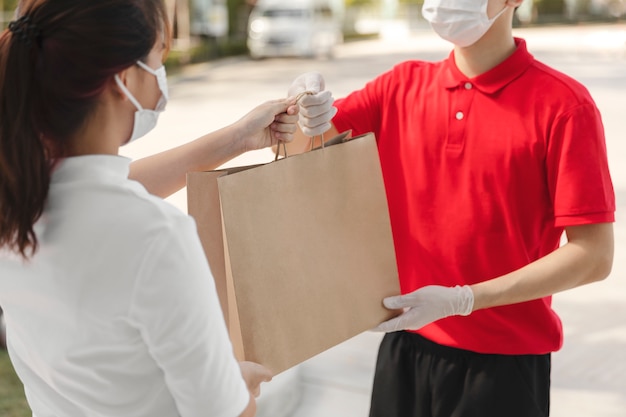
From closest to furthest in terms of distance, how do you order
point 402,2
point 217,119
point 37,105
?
point 37,105 → point 217,119 → point 402,2

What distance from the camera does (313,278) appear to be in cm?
144

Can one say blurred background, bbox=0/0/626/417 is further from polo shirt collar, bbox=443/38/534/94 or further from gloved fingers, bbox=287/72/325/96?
polo shirt collar, bbox=443/38/534/94

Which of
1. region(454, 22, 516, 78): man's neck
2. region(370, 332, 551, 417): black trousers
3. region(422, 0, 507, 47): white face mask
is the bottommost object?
region(370, 332, 551, 417): black trousers

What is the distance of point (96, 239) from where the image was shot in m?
1.02

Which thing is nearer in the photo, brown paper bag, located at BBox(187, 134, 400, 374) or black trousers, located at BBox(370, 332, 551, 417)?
brown paper bag, located at BBox(187, 134, 400, 374)

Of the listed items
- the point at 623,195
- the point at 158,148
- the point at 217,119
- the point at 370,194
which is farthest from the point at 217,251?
the point at 217,119

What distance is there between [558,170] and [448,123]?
0.88 feet

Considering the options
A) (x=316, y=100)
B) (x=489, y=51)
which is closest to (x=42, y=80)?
(x=316, y=100)

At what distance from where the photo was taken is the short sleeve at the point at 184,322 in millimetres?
1019

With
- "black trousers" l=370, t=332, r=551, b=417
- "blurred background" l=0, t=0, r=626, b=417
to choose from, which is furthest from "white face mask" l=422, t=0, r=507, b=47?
"blurred background" l=0, t=0, r=626, b=417

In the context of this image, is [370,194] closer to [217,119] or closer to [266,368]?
[266,368]

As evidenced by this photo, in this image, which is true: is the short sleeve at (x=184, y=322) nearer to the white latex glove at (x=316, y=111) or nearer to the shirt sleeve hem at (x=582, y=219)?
the white latex glove at (x=316, y=111)

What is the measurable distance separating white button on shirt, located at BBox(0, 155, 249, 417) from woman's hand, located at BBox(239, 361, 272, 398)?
16cm

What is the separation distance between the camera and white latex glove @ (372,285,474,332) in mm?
1579
